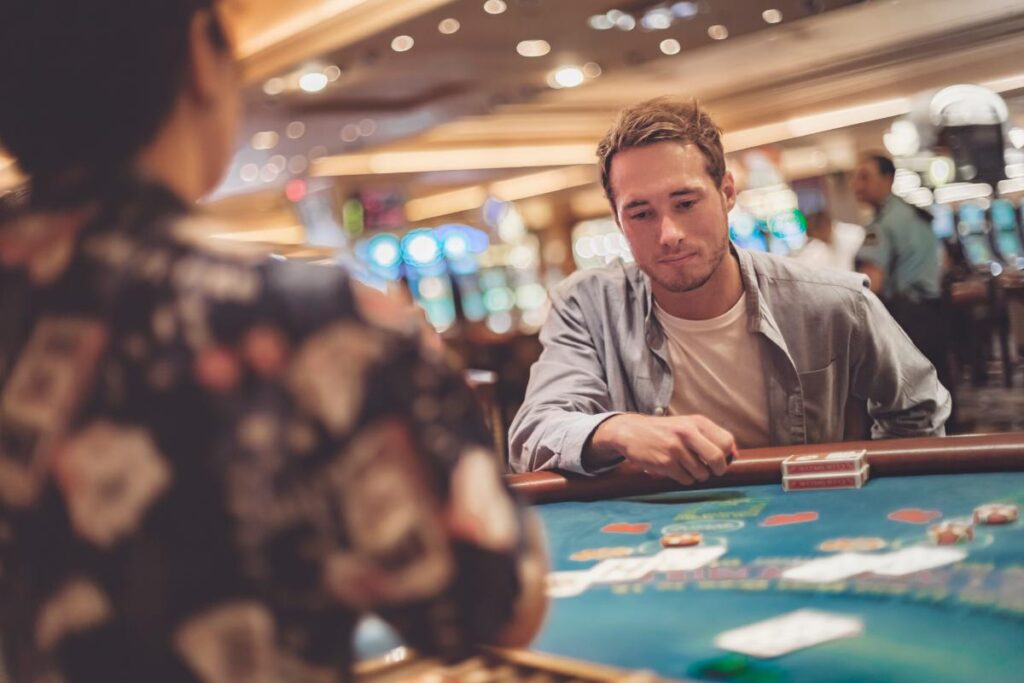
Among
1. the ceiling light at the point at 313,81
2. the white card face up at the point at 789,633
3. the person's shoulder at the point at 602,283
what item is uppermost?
the ceiling light at the point at 313,81

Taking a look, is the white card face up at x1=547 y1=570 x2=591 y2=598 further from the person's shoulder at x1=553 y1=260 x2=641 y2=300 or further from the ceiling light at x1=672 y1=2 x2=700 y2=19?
the ceiling light at x1=672 y1=2 x2=700 y2=19

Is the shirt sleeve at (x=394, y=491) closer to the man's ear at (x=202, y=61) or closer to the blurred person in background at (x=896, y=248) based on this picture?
the man's ear at (x=202, y=61)

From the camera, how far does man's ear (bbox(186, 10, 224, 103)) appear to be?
71cm

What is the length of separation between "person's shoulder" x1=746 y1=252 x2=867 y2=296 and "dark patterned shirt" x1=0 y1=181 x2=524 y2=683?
1764mm

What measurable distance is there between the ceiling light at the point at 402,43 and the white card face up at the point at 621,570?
689cm

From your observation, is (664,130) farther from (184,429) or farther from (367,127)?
(367,127)

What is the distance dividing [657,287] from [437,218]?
15.3 m

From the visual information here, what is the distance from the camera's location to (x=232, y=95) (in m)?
0.75

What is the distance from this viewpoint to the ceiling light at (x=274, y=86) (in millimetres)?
8883

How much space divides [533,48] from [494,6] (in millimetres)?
1358

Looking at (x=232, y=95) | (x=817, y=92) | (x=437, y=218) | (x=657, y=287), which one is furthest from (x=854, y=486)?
(x=437, y=218)

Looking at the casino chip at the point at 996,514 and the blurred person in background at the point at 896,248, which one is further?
the blurred person in background at the point at 896,248

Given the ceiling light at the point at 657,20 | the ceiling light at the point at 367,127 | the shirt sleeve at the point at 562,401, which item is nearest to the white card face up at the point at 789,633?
the shirt sleeve at the point at 562,401

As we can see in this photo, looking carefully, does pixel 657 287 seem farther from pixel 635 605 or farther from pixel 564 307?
pixel 635 605
